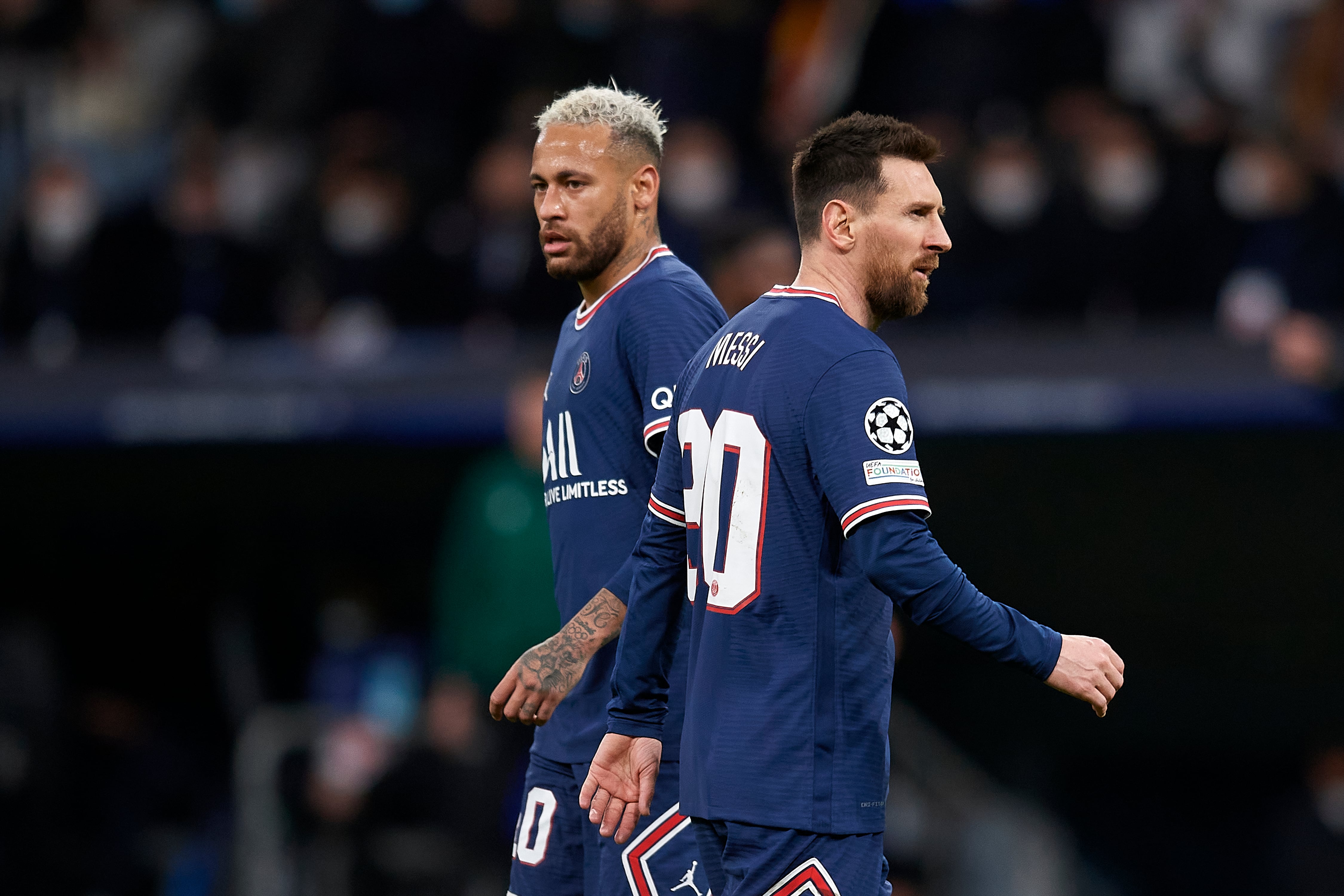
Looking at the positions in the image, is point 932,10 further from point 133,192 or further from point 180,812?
point 180,812

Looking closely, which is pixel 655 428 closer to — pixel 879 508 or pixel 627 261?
pixel 627 261

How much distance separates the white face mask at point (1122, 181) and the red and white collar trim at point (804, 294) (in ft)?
20.2

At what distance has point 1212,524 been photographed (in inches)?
385

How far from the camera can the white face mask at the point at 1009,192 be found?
9.50 meters

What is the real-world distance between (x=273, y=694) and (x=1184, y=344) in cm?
604

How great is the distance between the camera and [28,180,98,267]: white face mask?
421 inches

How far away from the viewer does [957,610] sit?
3262 mm

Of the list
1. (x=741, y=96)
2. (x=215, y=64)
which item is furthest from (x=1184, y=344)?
(x=215, y=64)

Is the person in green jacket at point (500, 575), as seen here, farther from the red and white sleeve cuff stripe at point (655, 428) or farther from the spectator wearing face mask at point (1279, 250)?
the spectator wearing face mask at point (1279, 250)

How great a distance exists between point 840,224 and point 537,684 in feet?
3.97

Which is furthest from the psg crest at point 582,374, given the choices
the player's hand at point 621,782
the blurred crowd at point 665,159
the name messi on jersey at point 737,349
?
the blurred crowd at point 665,159

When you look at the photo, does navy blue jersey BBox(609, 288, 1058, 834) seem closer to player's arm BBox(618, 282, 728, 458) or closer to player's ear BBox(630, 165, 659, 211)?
player's arm BBox(618, 282, 728, 458)

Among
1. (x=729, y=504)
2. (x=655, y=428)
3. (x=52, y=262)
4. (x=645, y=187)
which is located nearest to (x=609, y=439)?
(x=655, y=428)

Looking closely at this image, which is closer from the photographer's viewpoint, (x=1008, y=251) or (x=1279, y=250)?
(x=1279, y=250)
